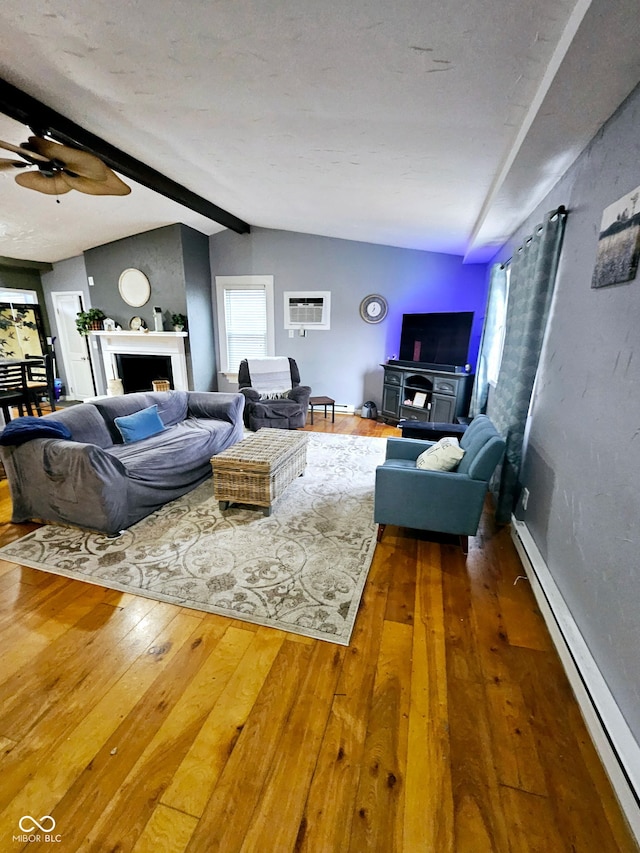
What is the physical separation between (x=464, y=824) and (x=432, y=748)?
20cm

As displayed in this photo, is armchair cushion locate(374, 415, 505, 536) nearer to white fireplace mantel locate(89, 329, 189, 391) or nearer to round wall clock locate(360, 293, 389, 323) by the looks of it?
round wall clock locate(360, 293, 389, 323)

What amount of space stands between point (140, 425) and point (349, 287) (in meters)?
3.75

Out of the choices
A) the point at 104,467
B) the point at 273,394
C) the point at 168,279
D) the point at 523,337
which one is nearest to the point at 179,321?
the point at 168,279

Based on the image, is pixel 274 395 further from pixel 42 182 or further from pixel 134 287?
pixel 42 182

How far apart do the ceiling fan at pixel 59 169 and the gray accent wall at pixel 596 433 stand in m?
2.90

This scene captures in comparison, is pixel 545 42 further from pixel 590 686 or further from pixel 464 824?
pixel 464 824

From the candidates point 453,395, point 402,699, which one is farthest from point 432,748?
point 453,395

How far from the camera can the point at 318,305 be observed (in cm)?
561

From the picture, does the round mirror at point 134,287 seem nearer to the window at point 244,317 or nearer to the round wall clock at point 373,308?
the window at point 244,317

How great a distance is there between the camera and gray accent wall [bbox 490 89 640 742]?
126 centimetres

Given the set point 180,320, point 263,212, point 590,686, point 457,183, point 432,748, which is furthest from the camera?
point 180,320

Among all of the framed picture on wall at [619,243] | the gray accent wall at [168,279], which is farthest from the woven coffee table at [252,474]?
the gray accent wall at [168,279]

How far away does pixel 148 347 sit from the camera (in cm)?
563

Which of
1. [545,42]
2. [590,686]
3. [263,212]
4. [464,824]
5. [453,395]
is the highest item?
[263,212]
